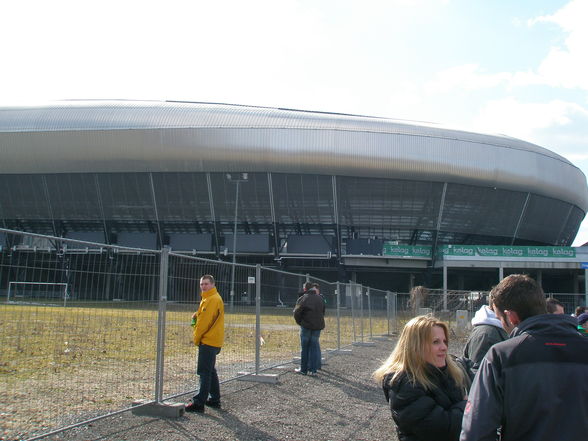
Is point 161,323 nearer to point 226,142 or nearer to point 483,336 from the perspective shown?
point 483,336

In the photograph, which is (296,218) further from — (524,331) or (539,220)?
(524,331)

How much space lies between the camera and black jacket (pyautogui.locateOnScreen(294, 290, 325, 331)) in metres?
10.7

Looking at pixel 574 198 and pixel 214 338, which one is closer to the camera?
pixel 214 338

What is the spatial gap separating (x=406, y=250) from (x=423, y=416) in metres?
46.0

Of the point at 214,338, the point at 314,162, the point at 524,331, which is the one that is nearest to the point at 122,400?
the point at 214,338

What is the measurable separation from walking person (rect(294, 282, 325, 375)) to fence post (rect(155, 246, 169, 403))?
13.6 feet

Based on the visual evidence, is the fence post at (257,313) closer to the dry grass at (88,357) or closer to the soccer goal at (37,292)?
the dry grass at (88,357)

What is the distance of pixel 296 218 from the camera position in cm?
4862

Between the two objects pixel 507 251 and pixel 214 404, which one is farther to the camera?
pixel 507 251

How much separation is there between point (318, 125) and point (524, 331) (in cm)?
4360

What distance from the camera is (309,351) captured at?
1060cm

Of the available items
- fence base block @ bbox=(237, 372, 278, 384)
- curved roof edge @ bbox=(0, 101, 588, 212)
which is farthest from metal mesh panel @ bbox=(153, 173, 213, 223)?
fence base block @ bbox=(237, 372, 278, 384)

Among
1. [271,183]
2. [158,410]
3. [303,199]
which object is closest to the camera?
[158,410]

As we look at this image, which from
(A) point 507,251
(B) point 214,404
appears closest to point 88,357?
(B) point 214,404
